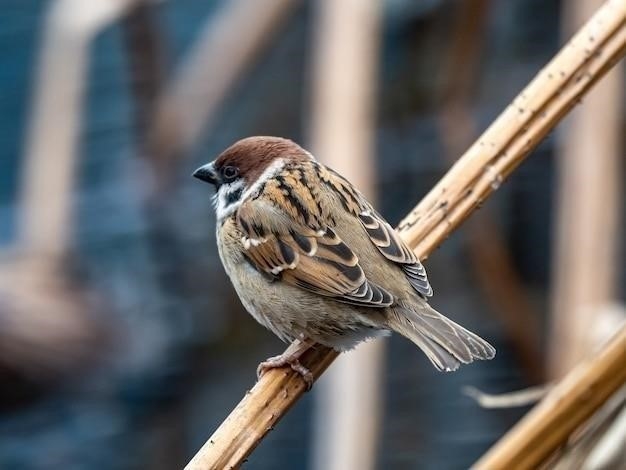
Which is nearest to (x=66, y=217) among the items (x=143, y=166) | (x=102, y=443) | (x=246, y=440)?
(x=143, y=166)

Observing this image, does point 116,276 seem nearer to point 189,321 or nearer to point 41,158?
point 189,321

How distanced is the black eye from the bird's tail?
2.11 ft

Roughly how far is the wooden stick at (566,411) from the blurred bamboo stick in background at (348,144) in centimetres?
119

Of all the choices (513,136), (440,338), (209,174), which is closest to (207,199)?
(209,174)

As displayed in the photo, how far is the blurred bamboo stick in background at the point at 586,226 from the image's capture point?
320 cm

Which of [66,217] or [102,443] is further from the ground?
[66,217]

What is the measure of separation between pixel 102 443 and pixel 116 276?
2.57 ft

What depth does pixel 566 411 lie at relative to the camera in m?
1.64

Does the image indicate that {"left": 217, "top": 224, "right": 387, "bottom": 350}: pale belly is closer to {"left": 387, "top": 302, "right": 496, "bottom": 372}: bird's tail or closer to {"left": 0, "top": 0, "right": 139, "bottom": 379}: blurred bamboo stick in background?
{"left": 387, "top": 302, "right": 496, "bottom": 372}: bird's tail

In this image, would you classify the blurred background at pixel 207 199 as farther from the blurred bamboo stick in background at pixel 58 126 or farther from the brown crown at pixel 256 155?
the brown crown at pixel 256 155

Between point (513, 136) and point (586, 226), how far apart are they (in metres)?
1.34

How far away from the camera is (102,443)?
17.0 ft

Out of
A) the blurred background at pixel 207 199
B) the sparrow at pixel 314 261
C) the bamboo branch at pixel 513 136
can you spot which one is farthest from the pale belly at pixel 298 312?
the blurred background at pixel 207 199

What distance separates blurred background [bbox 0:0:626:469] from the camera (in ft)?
13.4
